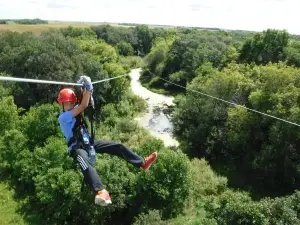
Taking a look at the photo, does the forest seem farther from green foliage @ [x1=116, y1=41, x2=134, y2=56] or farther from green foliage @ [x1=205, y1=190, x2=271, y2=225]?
green foliage @ [x1=116, y1=41, x2=134, y2=56]

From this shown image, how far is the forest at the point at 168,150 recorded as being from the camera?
19156mm

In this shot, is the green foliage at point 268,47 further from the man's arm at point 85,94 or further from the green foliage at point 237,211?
the man's arm at point 85,94

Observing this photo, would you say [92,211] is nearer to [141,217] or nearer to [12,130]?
[141,217]

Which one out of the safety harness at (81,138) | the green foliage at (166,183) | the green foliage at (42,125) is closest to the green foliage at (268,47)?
the green foliage at (166,183)

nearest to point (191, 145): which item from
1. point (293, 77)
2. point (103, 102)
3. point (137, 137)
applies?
point (137, 137)

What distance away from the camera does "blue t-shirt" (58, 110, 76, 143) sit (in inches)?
262

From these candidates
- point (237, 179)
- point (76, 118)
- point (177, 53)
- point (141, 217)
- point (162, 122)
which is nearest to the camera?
point (76, 118)

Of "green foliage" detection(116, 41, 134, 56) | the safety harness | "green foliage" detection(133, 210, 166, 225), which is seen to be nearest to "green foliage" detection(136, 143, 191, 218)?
"green foliage" detection(133, 210, 166, 225)

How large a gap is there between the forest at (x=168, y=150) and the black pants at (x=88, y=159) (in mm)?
2731

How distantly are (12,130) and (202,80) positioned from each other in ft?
65.7

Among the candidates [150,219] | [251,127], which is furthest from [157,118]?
[150,219]

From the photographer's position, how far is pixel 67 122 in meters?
6.73

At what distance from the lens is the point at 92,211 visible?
1892 cm

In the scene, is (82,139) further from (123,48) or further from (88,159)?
(123,48)
